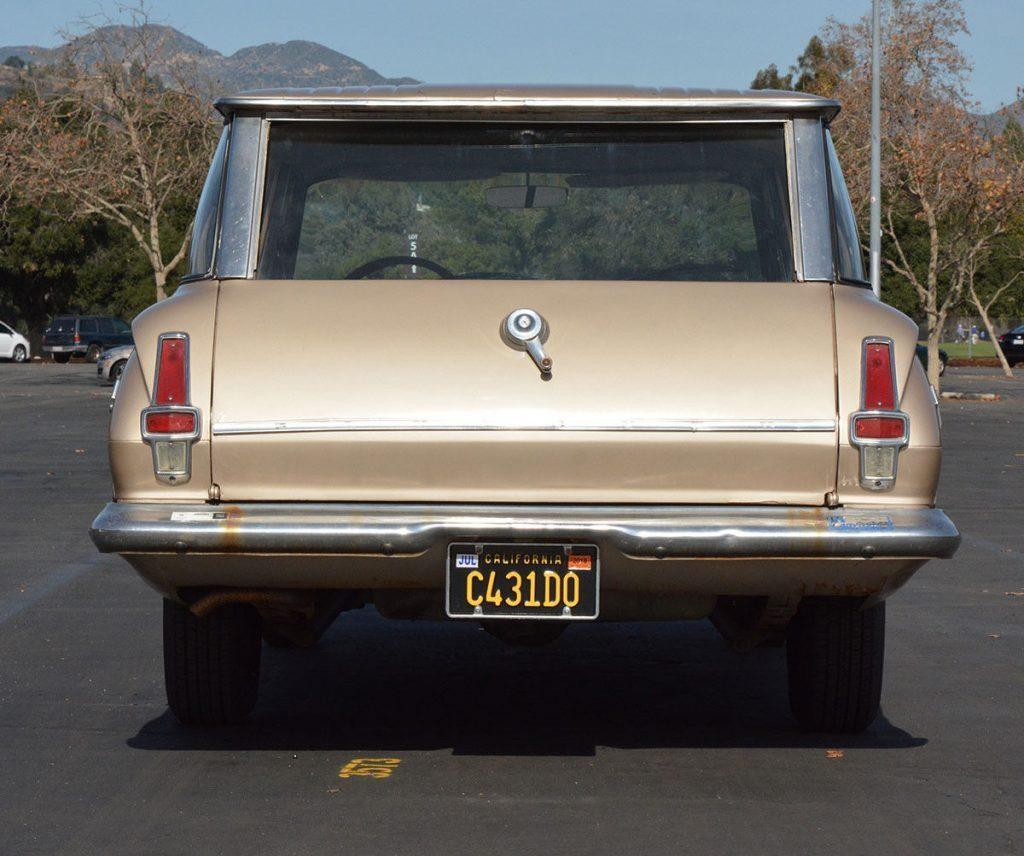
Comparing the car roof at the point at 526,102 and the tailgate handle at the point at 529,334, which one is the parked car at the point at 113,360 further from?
the tailgate handle at the point at 529,334

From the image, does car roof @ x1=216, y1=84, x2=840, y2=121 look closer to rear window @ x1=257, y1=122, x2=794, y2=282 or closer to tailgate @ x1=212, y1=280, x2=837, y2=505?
rear window @ x1=257, y1=122, x2=794, y2=282

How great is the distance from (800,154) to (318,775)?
2384 mm

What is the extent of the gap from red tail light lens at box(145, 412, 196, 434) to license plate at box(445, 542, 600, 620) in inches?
32.1

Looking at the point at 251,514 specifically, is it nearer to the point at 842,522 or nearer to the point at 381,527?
the point at 381,527

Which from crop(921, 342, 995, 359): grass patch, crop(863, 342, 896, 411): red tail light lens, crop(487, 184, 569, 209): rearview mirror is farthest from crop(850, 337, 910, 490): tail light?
crop(921, 342, 995, 359): grass patch

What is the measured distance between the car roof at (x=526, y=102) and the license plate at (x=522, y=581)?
4.40ft

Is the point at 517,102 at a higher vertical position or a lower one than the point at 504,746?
higher

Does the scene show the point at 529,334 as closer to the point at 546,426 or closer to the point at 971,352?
the point at 546,426

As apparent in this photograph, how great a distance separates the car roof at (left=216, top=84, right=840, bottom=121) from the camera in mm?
5109

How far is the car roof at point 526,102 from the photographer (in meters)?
5.11

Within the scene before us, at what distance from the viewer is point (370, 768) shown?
5.21 m

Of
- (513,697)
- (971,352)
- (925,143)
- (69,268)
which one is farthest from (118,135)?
(971,352)

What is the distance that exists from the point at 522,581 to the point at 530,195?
4.11 feet

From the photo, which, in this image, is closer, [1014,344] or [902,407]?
[902,407]
